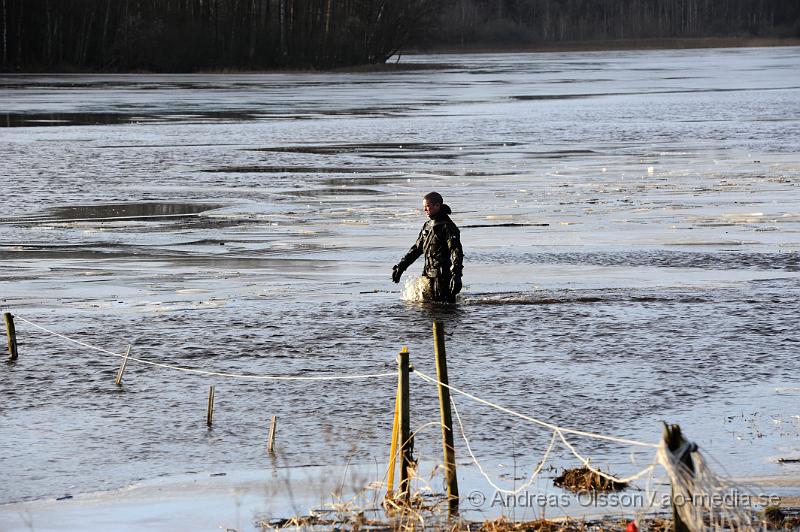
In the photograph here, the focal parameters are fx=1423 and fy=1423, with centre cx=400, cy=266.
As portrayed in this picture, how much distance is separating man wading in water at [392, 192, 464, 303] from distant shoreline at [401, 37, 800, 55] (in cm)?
12873

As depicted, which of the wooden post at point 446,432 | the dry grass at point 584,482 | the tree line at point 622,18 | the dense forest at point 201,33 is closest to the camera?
the wooden post at point 446,432

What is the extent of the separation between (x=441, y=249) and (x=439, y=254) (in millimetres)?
80

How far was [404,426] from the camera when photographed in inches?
304

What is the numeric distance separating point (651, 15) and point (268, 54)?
316ft

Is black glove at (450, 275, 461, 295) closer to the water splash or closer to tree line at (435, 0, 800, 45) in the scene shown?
the water splash

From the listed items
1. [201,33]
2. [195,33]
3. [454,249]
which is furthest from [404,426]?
[201,33]

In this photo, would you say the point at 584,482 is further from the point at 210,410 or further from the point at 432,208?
the point at 432,208

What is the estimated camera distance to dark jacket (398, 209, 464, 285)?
44.3 ft

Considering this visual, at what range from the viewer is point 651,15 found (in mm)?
178750

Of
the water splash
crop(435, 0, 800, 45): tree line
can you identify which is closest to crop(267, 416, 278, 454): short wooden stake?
the water splash

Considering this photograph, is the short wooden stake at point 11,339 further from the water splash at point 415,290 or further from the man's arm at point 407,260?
the water splash at point 415,290

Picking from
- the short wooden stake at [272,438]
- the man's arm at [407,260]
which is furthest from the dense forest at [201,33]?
the short wooden stake at [272,438]

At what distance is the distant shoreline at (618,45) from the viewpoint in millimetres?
146500

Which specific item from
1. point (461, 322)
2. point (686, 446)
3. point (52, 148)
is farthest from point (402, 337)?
point (52, 148)
